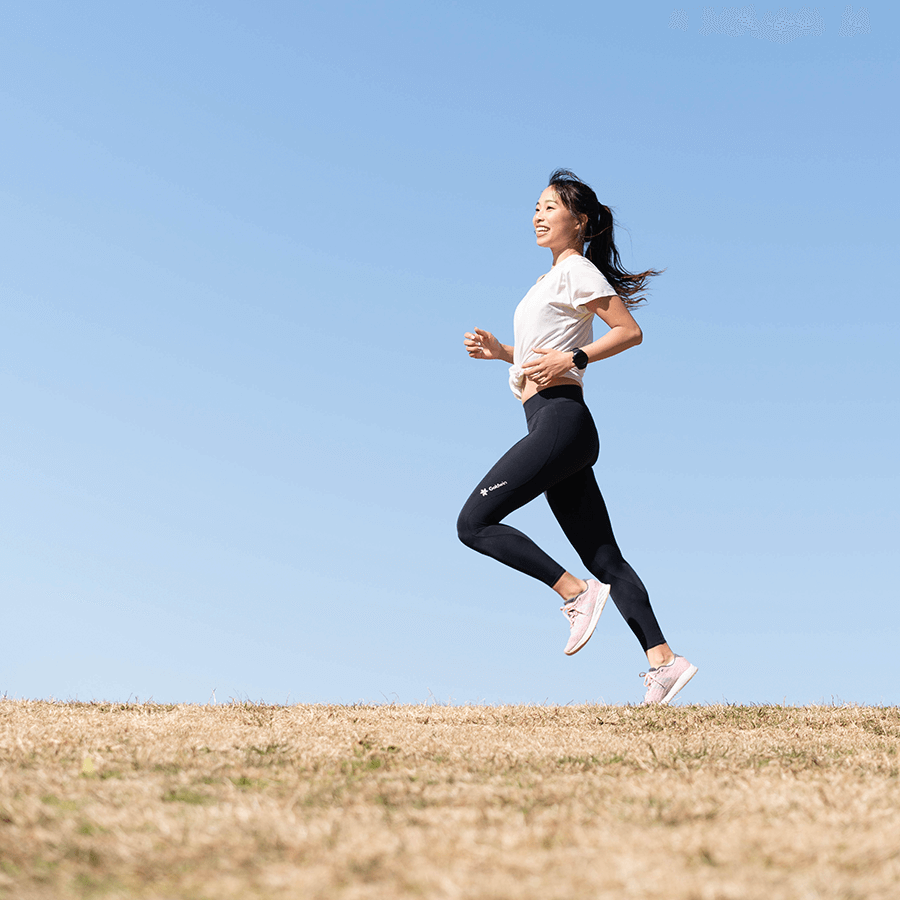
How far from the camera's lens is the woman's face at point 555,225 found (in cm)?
674

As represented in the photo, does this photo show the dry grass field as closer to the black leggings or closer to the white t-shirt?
the black leggings

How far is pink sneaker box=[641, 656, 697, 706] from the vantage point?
251 inches

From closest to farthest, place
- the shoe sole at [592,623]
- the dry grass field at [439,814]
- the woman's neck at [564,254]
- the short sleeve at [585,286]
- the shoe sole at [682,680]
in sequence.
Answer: the dry grass field at [439,814] → the shoe sole at [592,623] → the short sleeve at [585,286] → the shoe sole at [682,680] → the woman's neck at [564,254]

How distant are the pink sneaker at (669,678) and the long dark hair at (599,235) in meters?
2.49

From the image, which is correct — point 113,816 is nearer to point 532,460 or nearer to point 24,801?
point 24,801

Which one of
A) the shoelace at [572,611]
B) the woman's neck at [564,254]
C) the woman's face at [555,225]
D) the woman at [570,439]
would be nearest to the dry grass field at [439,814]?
the shoelace at [572,611]

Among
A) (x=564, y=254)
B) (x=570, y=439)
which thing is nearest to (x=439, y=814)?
(x=570, y=439)

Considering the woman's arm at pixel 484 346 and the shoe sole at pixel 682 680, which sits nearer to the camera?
the shoe sole at pixel 682 680

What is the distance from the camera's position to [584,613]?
5977mm

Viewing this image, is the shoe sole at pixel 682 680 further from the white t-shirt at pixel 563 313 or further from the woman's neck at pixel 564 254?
the woman's neck at pixel 564 254

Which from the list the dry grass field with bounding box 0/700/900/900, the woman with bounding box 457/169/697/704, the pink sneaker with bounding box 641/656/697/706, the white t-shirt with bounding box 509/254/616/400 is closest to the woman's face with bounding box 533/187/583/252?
the woman with bounding box 457/169/697/704

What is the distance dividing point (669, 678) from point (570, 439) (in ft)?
5.77

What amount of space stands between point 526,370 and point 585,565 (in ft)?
4.53

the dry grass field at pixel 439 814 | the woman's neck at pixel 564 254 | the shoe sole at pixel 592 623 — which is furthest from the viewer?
the woman's neck at pixel 564 254
